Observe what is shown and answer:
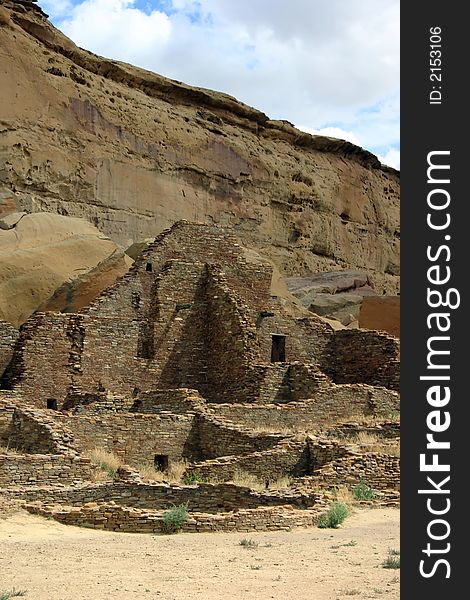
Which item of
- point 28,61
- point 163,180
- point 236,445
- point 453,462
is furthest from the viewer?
point 163,180

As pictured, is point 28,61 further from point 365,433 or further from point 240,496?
point 240,496

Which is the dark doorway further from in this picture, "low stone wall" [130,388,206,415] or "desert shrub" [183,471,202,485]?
"desert shrub" [183,471,202,485]

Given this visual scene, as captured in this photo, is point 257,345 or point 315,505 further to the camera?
point 257,345

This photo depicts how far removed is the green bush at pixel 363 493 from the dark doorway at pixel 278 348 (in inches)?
344

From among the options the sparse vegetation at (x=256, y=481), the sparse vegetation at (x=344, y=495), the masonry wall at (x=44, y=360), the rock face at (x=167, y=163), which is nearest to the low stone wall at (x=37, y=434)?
the sparse vegetation at (x=256, y=481)

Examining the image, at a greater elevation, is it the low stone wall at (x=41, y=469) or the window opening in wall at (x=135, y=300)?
the window opening in wall at (x=135, y=300)

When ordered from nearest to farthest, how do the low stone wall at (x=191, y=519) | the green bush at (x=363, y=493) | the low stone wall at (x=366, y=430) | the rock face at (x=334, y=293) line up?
the low stone wall at (x=191, y=519) < the green bush at (x=363, y=493) < the low stone wall at (x=366, y=430) < the rock face at (x=334, y=293)

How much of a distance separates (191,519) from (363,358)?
1211 centimetres

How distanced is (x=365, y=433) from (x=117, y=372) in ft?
21.0

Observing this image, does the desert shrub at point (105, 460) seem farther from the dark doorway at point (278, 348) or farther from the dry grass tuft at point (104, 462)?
the dark doorway at point (278, 348)

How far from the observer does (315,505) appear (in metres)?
15.0

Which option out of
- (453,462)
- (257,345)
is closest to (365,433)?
(257,345)

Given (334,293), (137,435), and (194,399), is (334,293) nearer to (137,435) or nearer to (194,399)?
(194,399)

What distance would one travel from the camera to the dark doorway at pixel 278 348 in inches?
980
